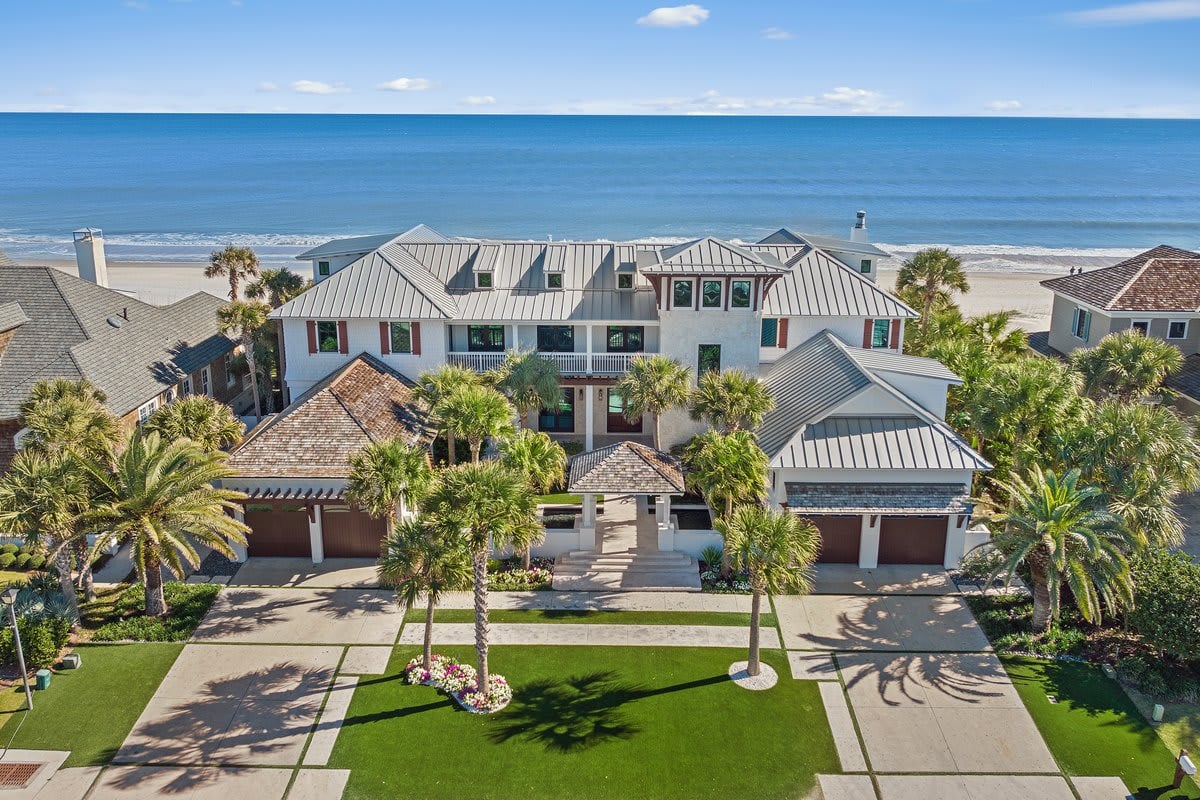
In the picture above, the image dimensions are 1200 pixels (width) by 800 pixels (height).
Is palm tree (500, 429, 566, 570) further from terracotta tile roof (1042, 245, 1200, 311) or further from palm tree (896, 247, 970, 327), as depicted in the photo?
terracotta tile roof (1042, 245, 1200, 311)

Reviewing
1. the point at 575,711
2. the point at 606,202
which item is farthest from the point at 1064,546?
the point at 606,202

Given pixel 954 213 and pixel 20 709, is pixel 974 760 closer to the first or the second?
pixel 20 709

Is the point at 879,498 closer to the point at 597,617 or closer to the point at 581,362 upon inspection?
the point at 597,617

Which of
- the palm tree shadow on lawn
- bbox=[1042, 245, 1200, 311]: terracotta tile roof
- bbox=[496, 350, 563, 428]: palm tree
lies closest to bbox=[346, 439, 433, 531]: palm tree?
the palm tree shadow on lawn

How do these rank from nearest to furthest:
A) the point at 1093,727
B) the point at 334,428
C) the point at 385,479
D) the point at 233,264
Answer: the point at 1093,727
the point at 385,479
the point at 334,428
the point at 233,264

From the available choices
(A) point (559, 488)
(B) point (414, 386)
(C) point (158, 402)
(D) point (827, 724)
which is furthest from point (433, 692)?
(C) point (158, 402)

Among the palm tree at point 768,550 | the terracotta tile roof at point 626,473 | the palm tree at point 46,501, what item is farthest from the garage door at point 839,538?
the palm tree at point 46,501
